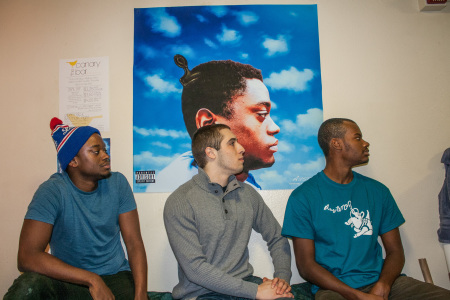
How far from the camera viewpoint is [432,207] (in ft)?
8.07

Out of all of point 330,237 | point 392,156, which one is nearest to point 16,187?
point 330,237

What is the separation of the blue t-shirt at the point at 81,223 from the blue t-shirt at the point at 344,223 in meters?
1.10

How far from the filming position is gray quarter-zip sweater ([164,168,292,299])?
1.75 metres

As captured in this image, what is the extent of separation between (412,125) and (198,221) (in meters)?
1.82

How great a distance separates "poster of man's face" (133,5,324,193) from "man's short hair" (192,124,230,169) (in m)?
0.32

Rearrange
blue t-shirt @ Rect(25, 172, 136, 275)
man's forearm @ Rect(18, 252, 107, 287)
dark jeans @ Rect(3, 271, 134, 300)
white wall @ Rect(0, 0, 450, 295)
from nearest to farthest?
1. dark jeans @ Rect(3, 271, 134, 300)
2. man's forearm @ Rect(18, 252, 107, 287)
3. blue t-shirt @ Rect(25, 172, 136, 275)
4. white wall @ Rect(0, 0, 450, 295)

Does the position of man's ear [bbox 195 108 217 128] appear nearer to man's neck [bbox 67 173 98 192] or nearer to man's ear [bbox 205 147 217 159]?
man's ear [bbox 205 147 217 159]

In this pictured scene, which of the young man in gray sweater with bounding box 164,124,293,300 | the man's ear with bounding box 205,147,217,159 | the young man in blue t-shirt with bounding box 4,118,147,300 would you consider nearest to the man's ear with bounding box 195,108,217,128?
the young man in gray sweater with bounding box 164,124,293,300

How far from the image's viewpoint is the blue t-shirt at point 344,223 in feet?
6.48

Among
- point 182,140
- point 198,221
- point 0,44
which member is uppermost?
point 0,44

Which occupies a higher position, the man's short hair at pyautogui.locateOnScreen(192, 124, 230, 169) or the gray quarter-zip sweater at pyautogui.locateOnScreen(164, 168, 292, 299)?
the man's short hair at pyautogui.locateOnScreen(192, 124, 230, 169)

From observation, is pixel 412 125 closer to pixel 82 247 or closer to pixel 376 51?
pixel 376 51

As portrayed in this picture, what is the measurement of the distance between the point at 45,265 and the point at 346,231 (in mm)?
1711

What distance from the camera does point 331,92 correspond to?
252 centimetres
